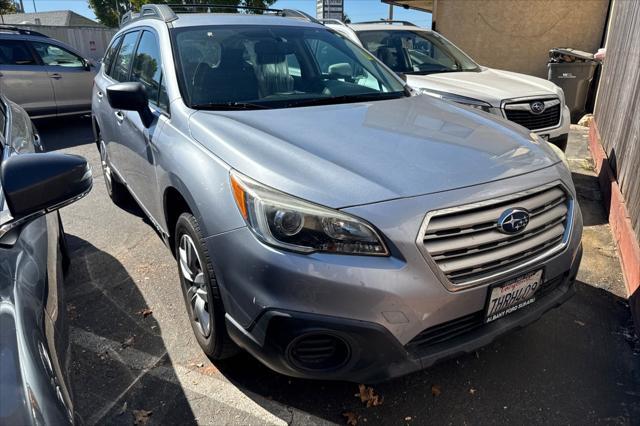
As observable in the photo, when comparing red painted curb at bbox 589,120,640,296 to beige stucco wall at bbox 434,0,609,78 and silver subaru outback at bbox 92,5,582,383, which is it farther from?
beige stucco wall at bbox 434,0,609,78

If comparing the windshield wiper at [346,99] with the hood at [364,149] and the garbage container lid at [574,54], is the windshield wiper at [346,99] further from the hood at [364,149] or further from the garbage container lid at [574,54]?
the garbage container lid at [574,54]

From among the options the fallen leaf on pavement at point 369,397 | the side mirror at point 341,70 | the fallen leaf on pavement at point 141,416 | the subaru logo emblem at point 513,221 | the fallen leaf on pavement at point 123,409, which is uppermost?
the side mirror at point 341,70

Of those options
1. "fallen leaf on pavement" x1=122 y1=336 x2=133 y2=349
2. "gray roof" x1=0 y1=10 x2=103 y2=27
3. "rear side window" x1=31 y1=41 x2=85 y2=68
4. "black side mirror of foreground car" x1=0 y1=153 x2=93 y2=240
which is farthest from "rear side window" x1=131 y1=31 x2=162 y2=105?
"gray roof" x1=0 y1=10 x2=103 y2=27

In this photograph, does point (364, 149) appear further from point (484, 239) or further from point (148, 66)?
point (148, 66)

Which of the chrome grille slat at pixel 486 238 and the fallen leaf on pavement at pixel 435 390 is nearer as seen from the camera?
the chrome grille slat at pixel 486 238

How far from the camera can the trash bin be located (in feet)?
28.8

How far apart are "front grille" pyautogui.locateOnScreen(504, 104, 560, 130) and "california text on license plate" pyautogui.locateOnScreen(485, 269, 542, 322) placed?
3290 millimetres

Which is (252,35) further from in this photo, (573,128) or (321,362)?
(573,128)

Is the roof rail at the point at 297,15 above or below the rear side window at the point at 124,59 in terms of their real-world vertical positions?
above

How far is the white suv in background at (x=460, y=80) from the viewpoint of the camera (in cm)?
514

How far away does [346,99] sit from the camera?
3057 millimetres

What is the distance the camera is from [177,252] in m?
2.75

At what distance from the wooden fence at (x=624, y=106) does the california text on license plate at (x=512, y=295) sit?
5.66ft

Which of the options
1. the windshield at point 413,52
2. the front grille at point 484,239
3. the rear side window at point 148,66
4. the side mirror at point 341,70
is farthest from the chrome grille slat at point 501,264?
the windshield at point 413,52
